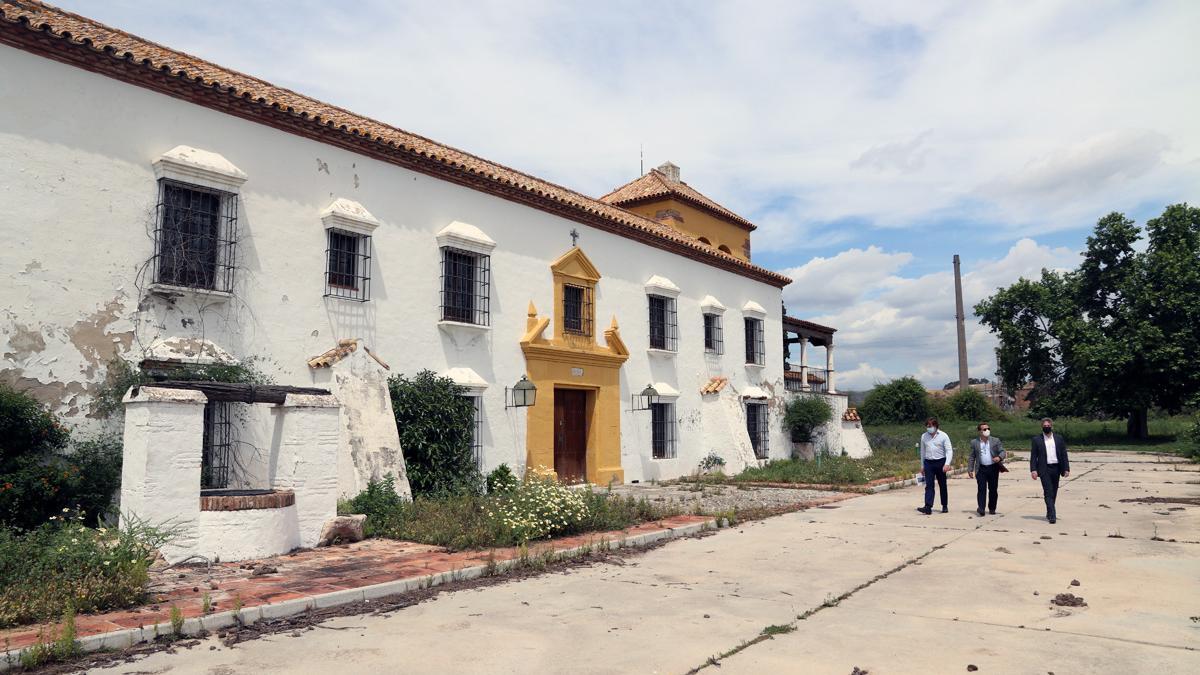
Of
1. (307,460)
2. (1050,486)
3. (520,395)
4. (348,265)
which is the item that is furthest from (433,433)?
(1050,486)

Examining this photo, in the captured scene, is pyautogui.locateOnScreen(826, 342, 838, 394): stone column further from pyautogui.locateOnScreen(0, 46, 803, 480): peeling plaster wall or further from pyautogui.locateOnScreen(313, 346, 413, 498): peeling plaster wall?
pyautogui.locateOnScreen(313, 346, 413, 498): peeling plaster wall

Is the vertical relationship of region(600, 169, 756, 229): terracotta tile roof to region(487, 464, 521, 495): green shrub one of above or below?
above

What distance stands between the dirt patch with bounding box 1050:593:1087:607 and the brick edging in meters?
4.45

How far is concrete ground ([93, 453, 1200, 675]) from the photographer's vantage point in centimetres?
464

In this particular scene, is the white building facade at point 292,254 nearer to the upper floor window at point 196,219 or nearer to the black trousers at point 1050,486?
the upper floor window at point 196,219

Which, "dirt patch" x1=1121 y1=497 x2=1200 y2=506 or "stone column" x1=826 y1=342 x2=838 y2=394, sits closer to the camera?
"dirt patch" x1=1121 y1=497 x2=1200 y2=506

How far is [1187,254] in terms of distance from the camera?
2988 centimetres

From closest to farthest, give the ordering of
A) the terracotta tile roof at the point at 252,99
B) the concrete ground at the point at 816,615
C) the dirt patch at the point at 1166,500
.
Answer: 1. the concrete ground at the point at 816,615
2. the terracotta tile roof at the point at 252,99
3. the dirt patch at the point at 1166,500

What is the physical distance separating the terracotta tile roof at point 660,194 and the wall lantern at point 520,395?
419 inches

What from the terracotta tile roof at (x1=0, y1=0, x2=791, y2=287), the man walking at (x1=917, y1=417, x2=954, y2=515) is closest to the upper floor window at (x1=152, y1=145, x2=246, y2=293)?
the terracotta tile roof at (x1=0, y1=0, x2=791, y2=287)

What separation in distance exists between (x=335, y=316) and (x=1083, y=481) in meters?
16.2

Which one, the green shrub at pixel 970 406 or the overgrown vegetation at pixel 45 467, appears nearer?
the overgrown vegetation at pixel 45 467

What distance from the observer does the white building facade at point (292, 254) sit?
350 inches

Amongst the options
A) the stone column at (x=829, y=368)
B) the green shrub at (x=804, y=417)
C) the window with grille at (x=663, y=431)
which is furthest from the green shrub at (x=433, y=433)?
the stone column at (x=829, y=368)
